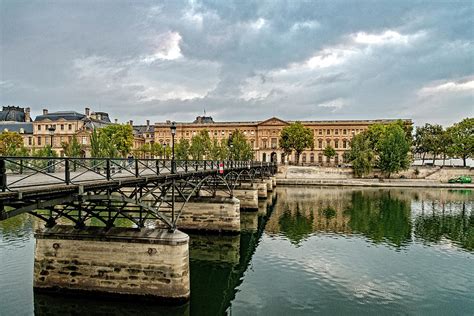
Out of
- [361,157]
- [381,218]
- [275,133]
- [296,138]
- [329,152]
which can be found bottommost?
[381,218]

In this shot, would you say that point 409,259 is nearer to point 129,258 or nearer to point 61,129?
point 129,258

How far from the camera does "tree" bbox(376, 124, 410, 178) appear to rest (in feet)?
264

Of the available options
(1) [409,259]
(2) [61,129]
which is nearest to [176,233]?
(1) [409,259]


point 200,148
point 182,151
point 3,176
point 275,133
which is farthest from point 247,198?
point 275,133

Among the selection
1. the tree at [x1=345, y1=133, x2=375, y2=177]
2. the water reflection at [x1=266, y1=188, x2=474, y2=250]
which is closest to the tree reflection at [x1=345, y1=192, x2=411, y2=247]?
the water reflection at [x1=266, y1=188, x2=474, y2=250]

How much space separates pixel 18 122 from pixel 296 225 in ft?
336

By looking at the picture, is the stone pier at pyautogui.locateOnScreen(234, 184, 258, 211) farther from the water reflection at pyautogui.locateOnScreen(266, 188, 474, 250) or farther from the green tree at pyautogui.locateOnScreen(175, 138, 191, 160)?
the green tree at pyautogui.locateOnScreen(175, 138, 191, 160)

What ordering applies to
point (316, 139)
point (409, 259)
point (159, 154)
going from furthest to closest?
1. point (316, 139)
2. point (159, 154)
3. point (409, 259)

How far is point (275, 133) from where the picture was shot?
12350 cm

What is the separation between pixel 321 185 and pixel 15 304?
69535 millimetres

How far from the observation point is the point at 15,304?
1658cm

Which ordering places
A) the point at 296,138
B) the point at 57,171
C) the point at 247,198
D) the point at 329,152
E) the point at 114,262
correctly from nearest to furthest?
the point at 114,262 → the point at 57,171 → the point at 247,198 → the point at 296,138 → the point at 329,152

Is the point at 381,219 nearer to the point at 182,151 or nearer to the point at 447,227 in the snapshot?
the point at 447,227

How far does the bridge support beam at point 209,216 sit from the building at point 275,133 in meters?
91.0
